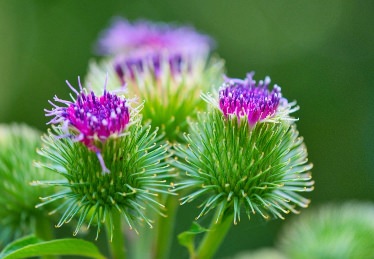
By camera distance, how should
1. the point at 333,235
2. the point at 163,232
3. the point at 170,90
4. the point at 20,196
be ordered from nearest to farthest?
the point at 163,232
the point at 20,196
the point at 170,90
the point at 333,235

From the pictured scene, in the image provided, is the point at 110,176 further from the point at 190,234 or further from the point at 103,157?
the point at 190,234

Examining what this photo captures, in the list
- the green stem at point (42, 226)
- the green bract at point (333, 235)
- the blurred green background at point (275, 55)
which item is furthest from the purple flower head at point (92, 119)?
the blurred green background at point (275, 55)

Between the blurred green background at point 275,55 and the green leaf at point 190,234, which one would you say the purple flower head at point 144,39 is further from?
the blurred green background at point 275,55

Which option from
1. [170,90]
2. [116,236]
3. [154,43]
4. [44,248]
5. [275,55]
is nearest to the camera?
[44,248]

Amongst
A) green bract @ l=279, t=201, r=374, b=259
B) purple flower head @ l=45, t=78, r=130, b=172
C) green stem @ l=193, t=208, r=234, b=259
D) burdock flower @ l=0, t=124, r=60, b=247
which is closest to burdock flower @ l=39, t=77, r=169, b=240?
purple flower head @ l=45, t=78, r=130, b=172

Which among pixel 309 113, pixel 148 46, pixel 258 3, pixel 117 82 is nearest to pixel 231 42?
pixel 258 3

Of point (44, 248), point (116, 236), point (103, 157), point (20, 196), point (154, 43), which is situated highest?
point (154, 43)

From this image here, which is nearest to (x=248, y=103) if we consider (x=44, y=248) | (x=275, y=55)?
(x=44, y=248)

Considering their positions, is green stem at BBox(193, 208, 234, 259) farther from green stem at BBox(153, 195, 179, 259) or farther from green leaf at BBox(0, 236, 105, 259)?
green leaf at BBox(0, 236, 105, 259)

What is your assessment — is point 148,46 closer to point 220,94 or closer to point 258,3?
point 220,94
